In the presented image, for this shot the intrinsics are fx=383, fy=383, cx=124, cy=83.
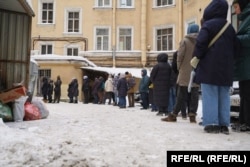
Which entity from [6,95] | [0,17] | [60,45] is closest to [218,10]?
Result: [6,95]

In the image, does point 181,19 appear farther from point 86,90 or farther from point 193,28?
point 193,28

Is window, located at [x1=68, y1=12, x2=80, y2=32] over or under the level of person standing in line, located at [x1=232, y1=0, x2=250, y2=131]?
over

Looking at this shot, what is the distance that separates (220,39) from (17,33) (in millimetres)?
4934

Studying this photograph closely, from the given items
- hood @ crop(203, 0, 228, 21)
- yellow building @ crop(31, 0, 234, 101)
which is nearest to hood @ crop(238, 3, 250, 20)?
hood @ crop(203, 0, 228, 21)

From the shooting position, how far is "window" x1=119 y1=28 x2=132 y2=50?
1132 inches

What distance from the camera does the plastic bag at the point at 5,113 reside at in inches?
290

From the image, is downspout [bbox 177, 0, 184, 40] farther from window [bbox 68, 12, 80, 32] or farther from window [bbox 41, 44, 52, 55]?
window [bbox 41, 44, 52, 55]

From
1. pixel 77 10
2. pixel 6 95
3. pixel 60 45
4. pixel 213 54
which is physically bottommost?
pixel 6 95

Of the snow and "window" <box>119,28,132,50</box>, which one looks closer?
the snow

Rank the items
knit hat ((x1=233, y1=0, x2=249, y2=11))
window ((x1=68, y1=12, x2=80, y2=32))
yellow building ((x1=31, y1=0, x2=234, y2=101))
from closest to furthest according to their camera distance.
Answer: knit hat ((x1=233, y1=0, x2=249, y2=11)), yellow building ((x1=31, y1=0, x2=234, y2=101)), window ((x1=68, y1=12, x2=80, y2=32))

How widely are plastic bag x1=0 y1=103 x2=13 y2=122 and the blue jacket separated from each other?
12.5 feet

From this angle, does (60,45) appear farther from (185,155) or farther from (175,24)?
(185,155)

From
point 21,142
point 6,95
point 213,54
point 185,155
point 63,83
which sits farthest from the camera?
point 63,83

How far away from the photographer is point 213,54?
5.65 metres
